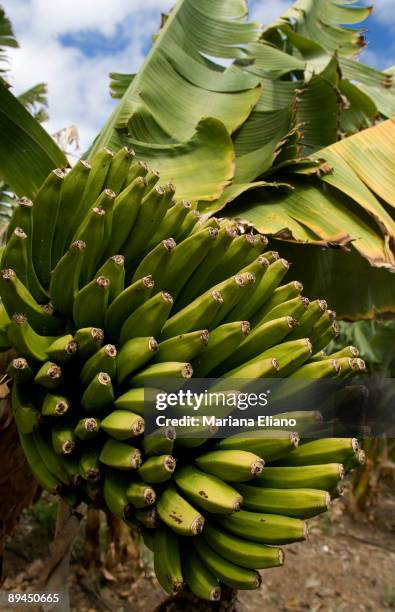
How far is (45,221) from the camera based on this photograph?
3.77 feet

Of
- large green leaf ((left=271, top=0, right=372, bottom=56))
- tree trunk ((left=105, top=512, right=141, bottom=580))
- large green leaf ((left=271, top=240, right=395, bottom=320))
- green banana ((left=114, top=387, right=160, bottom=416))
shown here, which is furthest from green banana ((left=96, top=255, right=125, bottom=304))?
tree trunk ((left=105, top=512, right=141, bottom=580))

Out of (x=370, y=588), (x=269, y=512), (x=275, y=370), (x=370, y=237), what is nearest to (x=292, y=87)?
(x=370, y=237)

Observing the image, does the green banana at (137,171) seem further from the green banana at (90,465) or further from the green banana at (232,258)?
the green banana at (90,465)

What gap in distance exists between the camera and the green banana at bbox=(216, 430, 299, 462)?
3.17 ft

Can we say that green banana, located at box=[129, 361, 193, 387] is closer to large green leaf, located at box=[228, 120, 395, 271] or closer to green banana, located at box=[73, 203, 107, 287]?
green banana, located at box=[73, 203, 107, 287]

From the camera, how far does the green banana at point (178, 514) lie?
915mm

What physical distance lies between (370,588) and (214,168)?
387 cm

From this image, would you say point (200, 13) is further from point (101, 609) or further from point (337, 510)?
point (337, 510)

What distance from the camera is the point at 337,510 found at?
562cm

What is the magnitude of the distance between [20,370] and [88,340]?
151 millimetres

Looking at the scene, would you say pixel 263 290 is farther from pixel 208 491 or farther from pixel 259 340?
pixel 208 491

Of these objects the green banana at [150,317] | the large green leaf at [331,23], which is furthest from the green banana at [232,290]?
the large green leaf at [331,23]

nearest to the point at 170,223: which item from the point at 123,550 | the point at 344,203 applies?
the point at 344,203

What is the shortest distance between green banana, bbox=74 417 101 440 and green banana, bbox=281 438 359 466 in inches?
14.9
